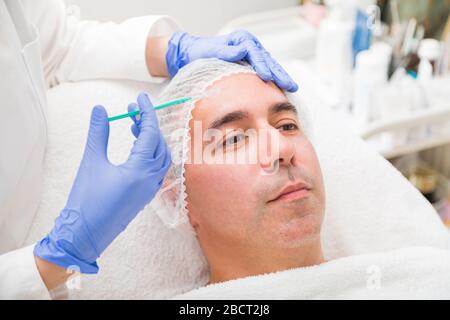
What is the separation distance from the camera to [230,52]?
3.83ft

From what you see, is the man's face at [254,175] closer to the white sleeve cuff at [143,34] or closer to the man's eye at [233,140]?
the man's eye at [233,140]

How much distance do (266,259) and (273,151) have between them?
242 mm

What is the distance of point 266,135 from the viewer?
1.09 metres

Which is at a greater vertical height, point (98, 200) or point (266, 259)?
point (98, 200)

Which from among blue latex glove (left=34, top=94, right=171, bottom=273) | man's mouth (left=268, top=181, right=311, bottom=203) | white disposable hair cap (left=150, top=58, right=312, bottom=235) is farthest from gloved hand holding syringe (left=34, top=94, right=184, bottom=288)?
man's mouth (left=268, top=181, right=311, bottom=203)

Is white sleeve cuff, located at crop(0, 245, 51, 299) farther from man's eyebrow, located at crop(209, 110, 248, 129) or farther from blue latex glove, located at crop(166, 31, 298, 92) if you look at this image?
blue latex glove, located at crop(166, 31, 298, 92)

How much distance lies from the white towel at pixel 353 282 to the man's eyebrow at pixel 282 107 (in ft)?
1.14

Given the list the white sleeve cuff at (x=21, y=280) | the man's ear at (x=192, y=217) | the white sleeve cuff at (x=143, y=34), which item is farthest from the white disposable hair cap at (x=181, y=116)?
the white sleeve cuff at (x=21, y=280)

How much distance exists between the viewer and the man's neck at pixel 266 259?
1118 mm

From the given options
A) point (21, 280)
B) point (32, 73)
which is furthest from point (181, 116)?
point (21, 280)

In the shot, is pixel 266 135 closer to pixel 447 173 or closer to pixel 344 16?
pixel 344 16

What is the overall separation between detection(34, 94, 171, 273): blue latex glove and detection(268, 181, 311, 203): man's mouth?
0.85ft

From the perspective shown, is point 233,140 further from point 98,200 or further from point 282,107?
point 98,200
